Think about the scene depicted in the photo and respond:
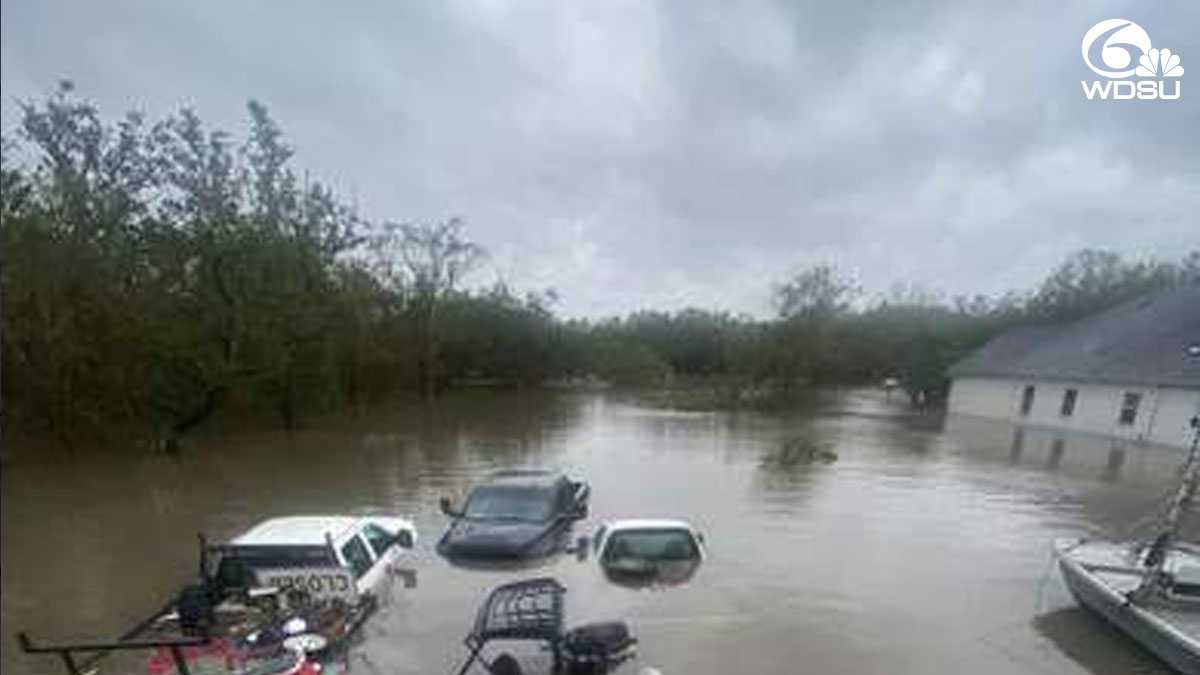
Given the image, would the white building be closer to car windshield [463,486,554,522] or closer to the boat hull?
the boat hull

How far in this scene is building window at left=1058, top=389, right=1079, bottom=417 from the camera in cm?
4216

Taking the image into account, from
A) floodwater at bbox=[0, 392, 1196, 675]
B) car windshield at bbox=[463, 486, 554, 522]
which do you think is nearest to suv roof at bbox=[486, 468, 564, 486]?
car windshield at bbox=[463, 486, 554, 522]

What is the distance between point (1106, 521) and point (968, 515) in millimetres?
2702

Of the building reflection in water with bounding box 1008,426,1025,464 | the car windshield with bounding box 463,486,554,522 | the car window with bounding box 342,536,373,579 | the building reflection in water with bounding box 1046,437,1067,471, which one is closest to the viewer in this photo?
the car window with bounding box 342,536,373,579

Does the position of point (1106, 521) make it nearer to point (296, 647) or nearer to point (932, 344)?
point (296, 647)

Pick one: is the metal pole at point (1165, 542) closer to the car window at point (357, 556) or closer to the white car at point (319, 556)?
the white car at point (319, 556)

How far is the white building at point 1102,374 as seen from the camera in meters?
32.5

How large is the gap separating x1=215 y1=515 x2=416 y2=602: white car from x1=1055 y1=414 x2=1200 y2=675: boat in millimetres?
9092

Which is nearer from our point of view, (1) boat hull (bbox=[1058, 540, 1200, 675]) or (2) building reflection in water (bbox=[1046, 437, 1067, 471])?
(1) boat hull (bbox=[1058, 540, 1200, 675])

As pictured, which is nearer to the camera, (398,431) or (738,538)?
(738,538)

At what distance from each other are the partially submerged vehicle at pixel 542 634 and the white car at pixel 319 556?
1897mm

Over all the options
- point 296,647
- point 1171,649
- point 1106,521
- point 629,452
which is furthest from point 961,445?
point 296,647

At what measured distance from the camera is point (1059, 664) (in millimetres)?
12930

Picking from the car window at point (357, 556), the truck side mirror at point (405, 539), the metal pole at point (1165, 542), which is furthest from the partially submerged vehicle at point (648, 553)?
the metal pole at point (1165, 542)
